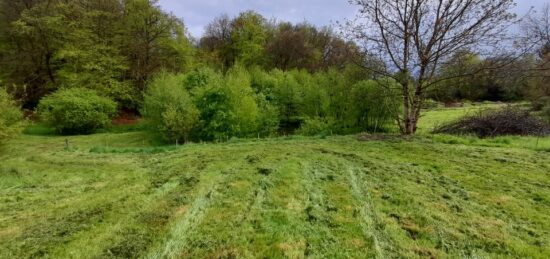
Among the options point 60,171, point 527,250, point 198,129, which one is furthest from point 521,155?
point 198,129

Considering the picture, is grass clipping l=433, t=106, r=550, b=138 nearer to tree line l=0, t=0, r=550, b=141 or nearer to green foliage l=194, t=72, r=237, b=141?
tree line l=0, t=0, r=550, b=141

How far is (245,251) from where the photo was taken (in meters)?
3.22

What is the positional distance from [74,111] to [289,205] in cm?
2091

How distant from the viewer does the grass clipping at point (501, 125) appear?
1255 centimetres

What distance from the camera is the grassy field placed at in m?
3.34

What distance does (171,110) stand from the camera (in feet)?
54.7

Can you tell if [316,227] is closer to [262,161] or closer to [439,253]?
[439,253]

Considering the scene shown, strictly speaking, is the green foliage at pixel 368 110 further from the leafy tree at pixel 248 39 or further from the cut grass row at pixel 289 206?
the leafy tree at pixel 248 39

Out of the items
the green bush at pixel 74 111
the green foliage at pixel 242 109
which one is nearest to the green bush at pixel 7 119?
the green foliage at pixel 242 109

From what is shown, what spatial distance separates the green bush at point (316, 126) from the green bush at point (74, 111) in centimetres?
1399

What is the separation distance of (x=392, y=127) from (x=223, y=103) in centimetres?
993

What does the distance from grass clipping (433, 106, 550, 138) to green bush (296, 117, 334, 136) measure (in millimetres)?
6145

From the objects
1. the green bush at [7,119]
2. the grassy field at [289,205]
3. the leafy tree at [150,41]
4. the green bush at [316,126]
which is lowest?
the grassy field at [289,205]

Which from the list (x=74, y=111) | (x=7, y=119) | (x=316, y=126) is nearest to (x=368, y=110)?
(x=316, y=126)
